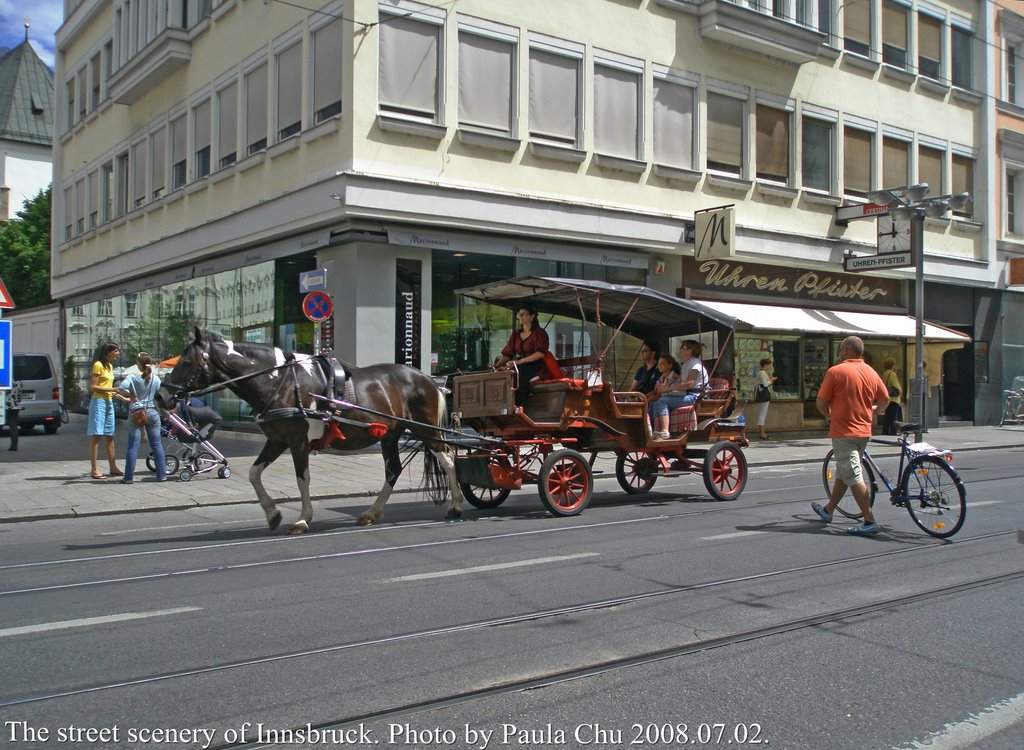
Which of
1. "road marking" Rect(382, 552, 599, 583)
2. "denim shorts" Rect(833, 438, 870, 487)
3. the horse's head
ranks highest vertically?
the horse's head

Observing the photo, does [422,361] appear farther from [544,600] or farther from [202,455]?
[544,600]

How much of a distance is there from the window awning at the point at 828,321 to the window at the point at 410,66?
26.5 feet

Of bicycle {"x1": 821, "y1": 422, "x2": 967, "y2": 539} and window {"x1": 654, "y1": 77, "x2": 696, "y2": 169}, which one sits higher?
window {"x1": 654, "y1": 77, "x2": 696, "y2": 169}

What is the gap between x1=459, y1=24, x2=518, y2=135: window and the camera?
59.1 feet

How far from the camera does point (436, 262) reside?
1842cm

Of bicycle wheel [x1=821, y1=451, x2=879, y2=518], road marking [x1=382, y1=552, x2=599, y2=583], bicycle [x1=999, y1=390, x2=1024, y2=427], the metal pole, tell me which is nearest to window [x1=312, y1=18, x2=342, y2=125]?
bicycle wheel [x1=821, y1=451, x2=879, y2=518]

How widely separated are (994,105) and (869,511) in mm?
25133

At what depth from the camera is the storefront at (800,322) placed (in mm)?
22594

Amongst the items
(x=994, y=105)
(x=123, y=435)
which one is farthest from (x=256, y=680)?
(x=994, y=105)

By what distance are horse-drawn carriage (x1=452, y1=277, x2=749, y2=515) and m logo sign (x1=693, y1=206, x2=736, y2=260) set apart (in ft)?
29.5

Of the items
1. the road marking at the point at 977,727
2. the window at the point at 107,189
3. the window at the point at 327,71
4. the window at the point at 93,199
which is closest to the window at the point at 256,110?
the window at the point at 327,71

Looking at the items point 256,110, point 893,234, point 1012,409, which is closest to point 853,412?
point 256,110

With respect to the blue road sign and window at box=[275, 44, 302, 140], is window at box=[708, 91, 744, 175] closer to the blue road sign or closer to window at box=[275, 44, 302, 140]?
window at box=[275, 44, 302, 140]

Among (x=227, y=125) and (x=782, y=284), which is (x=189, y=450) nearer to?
(x=227, y=125)
